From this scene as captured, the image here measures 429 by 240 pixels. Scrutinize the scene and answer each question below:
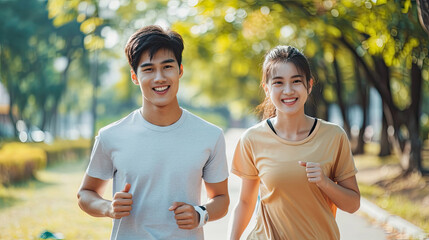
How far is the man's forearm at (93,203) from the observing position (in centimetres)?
286

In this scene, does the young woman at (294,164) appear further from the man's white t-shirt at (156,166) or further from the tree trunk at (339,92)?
the tree trunk at (339,92)

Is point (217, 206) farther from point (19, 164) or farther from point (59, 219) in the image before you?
point (19, 164)

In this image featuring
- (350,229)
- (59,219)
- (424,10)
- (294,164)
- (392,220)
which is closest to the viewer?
(294,164)

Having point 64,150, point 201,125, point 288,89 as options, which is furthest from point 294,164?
point 64,150

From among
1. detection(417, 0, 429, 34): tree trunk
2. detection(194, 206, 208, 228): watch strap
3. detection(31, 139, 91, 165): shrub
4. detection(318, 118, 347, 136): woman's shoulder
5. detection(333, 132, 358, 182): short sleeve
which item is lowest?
detection(194, 206, 208, 228): watch strap

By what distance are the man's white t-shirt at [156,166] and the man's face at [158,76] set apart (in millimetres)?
150

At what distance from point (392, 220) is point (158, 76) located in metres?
7.15

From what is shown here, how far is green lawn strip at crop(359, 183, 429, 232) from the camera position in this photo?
30.2 ft

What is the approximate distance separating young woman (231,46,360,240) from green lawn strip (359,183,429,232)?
18.6 feet

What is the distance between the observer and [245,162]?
3410mm

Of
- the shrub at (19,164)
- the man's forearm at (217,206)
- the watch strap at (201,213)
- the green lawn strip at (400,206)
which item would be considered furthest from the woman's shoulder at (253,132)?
the shrub at (19,164)

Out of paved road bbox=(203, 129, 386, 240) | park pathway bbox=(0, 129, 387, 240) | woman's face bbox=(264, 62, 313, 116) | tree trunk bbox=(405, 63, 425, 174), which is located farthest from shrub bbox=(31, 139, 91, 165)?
woman's face bbox=(264, 62, 313, 116)

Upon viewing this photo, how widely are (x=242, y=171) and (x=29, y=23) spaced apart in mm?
27383

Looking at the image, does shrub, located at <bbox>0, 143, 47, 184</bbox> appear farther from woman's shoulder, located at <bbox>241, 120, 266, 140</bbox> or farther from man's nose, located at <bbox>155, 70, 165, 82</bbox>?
man's nose, located at <bbox>155, 70, 165, 82</bbox>
